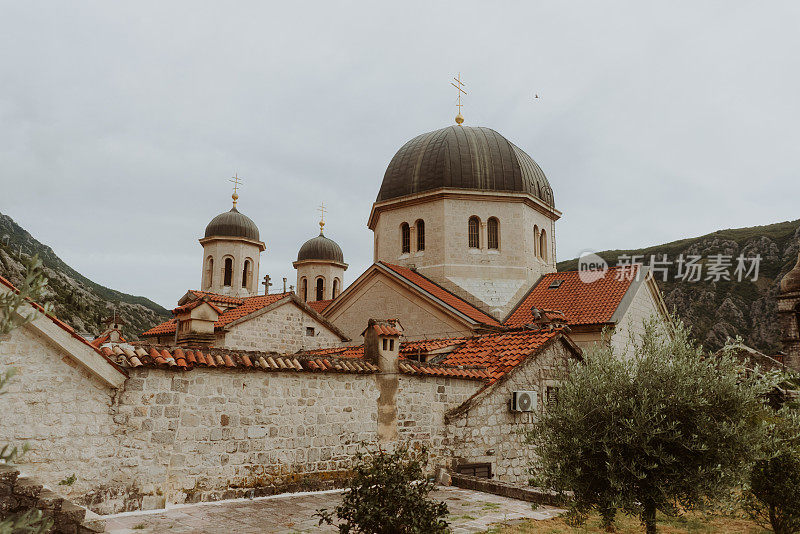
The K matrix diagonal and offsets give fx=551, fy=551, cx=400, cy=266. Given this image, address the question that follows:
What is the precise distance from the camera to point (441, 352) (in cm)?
1466

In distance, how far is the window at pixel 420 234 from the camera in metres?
23.7

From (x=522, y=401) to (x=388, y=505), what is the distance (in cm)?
701

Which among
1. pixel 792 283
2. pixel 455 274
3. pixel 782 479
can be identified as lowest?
pixel 782 479

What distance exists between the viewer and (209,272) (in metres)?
38.6

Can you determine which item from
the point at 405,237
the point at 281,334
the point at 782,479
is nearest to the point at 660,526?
the point at 782,479

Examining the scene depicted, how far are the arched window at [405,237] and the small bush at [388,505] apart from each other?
60.5ft

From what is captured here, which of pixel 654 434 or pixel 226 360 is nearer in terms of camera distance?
pixel 654 434

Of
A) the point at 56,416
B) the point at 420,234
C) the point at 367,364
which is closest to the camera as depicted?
the point at 56,416

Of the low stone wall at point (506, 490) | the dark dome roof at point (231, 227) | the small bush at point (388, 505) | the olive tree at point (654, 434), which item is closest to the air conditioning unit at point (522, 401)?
the low stone wall at point (506, 490)

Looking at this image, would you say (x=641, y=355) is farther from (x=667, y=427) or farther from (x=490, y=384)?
(x=490, y=384)

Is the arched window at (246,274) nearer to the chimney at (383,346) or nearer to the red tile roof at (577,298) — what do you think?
the red tile roof at (577,298)

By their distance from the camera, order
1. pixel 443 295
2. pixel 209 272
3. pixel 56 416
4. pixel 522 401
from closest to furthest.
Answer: pixel 56 416, pixel 522 401, pixel 443 295, pixel 209 272

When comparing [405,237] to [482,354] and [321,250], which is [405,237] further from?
[321,250]

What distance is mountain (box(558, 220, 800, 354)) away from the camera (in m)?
66.4
